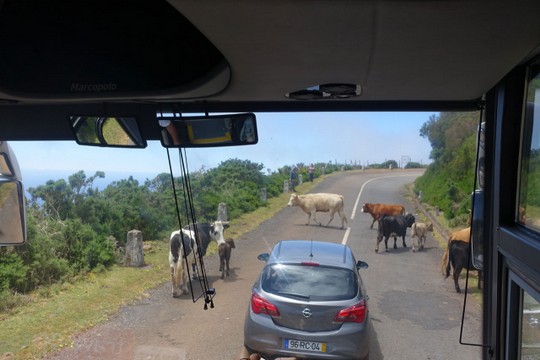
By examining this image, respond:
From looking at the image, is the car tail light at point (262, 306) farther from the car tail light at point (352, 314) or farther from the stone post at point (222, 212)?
the stone post at point (222, 212)

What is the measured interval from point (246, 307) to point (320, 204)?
5.34 m

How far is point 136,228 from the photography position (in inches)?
376

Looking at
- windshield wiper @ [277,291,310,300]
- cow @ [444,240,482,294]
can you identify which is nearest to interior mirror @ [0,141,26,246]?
windshield wiper @ [277,291,310,300]

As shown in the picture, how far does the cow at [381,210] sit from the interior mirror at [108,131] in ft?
27.9

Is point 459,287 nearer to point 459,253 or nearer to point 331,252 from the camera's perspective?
point 459,253

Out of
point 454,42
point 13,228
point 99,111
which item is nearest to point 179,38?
point 99,111

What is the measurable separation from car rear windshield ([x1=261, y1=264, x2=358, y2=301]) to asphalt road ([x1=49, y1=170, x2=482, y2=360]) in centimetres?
84

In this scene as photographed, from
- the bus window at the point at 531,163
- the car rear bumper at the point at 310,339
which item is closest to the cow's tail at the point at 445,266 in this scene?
the car rear bumper at the point at 310,339

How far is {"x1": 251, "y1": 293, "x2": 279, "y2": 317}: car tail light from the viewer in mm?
5352

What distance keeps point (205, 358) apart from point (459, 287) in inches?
165

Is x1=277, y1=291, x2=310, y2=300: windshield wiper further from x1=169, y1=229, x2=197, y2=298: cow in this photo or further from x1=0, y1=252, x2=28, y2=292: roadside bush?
x1=0, y1=252, x2=28, y2=292: roadside bush

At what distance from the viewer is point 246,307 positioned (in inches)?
253

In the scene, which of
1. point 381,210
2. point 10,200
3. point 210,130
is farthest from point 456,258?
point 10,200

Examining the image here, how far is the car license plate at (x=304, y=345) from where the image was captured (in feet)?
17.1
